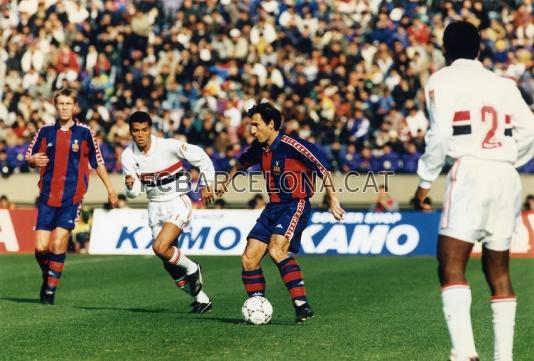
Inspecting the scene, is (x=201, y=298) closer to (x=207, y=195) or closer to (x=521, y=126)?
(x=207, y=195)

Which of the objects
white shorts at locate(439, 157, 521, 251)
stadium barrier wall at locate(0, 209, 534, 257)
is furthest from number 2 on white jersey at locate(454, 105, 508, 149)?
stadium barrier wall at locate(0, 209, 534, 257)

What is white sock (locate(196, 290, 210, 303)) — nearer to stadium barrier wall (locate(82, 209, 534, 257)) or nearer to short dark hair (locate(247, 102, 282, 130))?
short dark hair (locate(247, 102, 282, 130))

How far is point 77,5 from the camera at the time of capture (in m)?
33.0

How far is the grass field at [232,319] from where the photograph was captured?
966 cm

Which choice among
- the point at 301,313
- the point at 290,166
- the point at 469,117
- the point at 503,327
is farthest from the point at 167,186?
the point at 503,327

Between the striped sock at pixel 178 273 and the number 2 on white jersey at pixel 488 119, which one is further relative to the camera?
the striped sock at pixel 178 273

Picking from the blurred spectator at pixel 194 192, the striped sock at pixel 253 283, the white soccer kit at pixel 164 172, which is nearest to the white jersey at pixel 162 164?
the white soccer kit at pixel 164 172

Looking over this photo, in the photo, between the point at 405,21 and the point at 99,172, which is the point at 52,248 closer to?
the point at 99,172

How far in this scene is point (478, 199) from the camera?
768cm

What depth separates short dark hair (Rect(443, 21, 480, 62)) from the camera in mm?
7961

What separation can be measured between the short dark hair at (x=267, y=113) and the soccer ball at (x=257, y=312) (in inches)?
74.1

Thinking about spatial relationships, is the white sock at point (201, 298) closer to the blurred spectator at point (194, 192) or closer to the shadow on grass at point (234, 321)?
the shadow on grass at point (234, 321)

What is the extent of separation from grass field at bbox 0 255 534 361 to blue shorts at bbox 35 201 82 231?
99 cm

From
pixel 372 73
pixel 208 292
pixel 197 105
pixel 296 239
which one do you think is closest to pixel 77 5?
pixel 197 105
